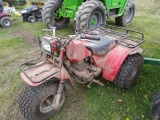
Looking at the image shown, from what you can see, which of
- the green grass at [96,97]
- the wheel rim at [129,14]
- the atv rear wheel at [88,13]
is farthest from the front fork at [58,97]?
the wheel rim at [129,14]

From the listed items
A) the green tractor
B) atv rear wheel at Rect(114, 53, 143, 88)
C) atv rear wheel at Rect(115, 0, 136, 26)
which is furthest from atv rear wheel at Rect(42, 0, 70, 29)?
atv rear wheel at Rect(114, 53, 143, 88)

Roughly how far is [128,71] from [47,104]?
4.61 feet

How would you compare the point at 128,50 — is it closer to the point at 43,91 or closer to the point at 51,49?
the point at 51,49

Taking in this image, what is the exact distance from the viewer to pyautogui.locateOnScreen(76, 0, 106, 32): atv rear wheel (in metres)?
4.63

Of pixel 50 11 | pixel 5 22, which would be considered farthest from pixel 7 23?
pixel 50 11

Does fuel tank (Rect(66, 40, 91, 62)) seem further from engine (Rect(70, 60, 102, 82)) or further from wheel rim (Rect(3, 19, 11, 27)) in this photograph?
wheel rim (Rect(3, 19, 11, 27))

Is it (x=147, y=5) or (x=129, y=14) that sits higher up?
(x=147, y=5)

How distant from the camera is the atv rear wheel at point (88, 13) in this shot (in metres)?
4.63

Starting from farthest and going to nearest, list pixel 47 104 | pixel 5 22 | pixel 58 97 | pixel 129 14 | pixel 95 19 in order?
pixel 129 14, pixel 5 22, pixel 95 19, pixel 47 104, pixel 58 97

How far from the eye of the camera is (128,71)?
2908 millimetres

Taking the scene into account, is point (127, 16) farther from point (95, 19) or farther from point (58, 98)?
point (58, 98)

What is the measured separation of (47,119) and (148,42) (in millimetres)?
3825

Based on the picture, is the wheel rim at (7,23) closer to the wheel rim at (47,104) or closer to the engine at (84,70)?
the engine at (84,70)

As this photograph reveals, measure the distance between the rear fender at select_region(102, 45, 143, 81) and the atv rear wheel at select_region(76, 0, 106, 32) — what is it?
69.2 inches
